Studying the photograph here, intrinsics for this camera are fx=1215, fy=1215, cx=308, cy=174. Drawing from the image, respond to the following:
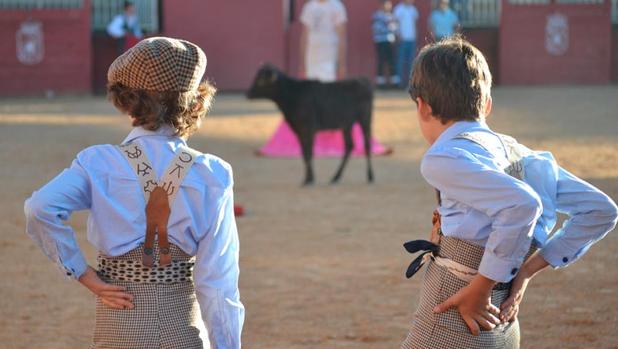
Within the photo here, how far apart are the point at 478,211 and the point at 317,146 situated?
38.6 feet

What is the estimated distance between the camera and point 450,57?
2889 mm

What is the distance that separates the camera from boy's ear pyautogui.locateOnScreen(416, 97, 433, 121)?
295 centimetres

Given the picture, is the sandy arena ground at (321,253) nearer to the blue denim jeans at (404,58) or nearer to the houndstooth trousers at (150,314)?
the houndstooth trousers at (150,314)

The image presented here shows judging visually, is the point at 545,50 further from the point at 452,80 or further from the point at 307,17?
the point at 452,80

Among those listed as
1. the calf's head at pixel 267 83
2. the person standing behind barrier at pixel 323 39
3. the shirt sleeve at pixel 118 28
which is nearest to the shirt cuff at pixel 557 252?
the calf's head at pixel 267 83

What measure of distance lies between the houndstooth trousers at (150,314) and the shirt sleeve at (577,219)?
0.91 meters

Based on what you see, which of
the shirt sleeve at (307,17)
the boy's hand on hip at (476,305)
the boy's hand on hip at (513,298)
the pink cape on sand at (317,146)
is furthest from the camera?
the shirt sleeve at (307,17)

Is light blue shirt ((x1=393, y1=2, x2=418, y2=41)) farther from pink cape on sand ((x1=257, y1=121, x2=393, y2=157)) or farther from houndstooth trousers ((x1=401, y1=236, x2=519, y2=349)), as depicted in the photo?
houndstooth trousers ((x1=401, y1=236, x2=519, y2=349))

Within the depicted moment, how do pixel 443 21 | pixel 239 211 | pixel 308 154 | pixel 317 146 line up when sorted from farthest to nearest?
pixel 443 21 → pixel 317 146 → pixel 308 154 → pixel 239 211

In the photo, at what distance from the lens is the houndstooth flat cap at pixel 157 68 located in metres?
3.04

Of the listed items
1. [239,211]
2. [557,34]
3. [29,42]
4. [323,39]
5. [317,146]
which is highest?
[323,39]

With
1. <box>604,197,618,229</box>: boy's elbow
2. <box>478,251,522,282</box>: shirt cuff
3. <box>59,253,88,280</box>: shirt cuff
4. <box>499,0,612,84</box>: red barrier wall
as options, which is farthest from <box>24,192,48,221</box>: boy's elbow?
<box>499,0,612,84</box>: red barrier wall

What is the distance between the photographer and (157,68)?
304 centimetres

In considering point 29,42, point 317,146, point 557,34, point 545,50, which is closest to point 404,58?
point 545,50
